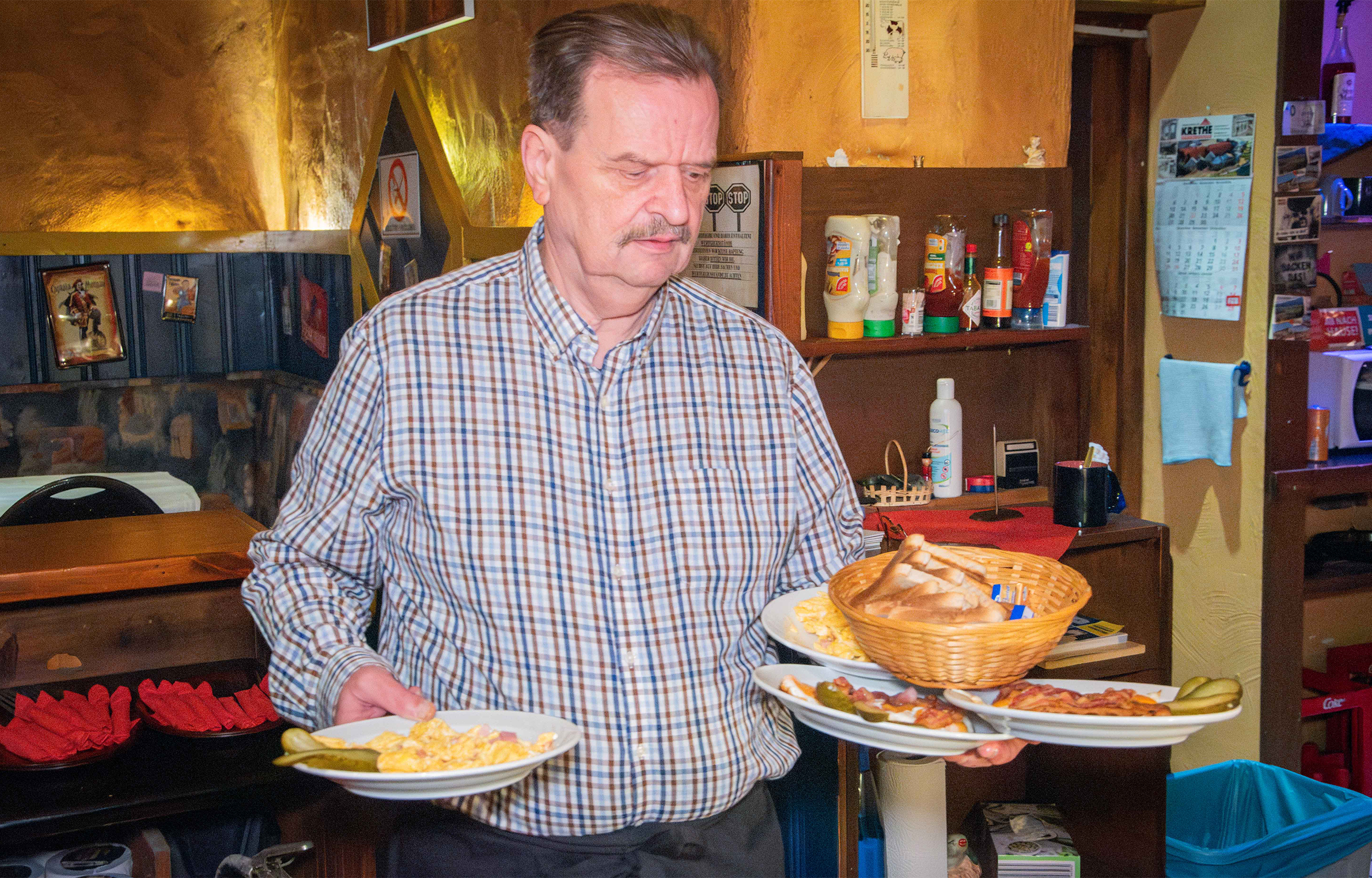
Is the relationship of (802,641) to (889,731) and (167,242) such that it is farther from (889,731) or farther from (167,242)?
(167,242)

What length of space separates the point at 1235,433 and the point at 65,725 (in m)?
3.22

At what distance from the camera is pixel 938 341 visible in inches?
116

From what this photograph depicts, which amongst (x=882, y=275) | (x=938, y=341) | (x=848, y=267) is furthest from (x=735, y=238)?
(x=938, y=341)

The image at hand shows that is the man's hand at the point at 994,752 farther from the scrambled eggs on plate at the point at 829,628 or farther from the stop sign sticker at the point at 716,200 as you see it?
the stop sign sticker at the point at 716,200

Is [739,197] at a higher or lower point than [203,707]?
higher

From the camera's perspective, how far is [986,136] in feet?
10.6

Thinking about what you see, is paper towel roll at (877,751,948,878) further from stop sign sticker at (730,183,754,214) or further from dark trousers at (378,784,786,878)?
stop sign sticker at (730,183,754,214)

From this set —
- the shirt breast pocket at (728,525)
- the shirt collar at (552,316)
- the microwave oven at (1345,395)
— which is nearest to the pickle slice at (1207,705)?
the shirt breast pocket at (728,525)

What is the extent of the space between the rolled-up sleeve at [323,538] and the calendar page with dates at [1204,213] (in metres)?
2.84

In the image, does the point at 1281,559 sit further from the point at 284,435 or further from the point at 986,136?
the point at 284,435

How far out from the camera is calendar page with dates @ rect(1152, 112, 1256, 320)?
3.46 metres

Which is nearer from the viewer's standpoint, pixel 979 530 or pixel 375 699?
pixel 375 699

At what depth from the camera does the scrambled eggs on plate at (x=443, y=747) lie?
128 cm

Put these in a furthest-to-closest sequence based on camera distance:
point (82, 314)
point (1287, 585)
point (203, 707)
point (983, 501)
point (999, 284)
→ point (82, 314), point (1287, 585), point (983, 501), point (999, 284), point (203, 707)
